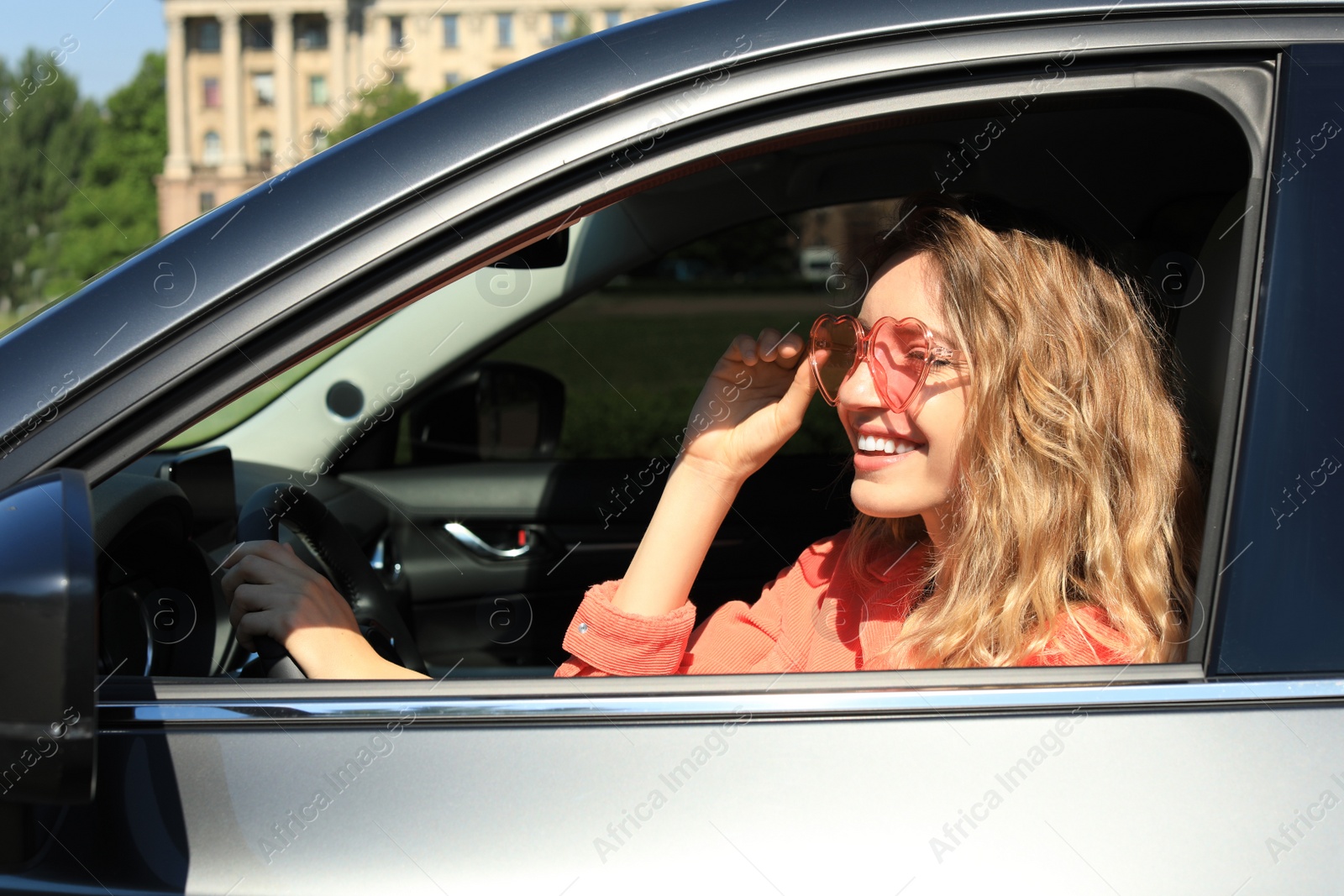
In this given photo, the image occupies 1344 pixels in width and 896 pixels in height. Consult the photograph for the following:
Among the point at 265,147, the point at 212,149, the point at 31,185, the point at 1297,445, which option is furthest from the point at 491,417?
the point at 212,149

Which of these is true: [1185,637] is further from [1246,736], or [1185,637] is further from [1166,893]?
[1166,893]

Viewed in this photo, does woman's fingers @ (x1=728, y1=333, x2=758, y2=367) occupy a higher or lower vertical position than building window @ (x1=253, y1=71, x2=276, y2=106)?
lower

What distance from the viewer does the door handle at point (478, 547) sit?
9.14ft

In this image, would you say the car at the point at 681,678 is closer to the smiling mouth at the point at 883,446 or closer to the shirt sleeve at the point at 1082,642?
the shirt sleeve at the point at 1082,642

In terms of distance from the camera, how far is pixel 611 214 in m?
2.48

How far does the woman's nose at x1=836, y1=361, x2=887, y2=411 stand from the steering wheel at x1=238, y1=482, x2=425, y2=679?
0.81m

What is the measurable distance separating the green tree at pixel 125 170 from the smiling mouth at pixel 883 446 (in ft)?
156

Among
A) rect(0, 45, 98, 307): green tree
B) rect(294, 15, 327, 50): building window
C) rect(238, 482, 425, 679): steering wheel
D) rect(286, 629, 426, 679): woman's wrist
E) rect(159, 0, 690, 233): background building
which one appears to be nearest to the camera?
rect(286, 629, 426, 679): woman's wrist

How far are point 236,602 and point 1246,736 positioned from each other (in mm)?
1196

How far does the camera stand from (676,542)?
1533 mm

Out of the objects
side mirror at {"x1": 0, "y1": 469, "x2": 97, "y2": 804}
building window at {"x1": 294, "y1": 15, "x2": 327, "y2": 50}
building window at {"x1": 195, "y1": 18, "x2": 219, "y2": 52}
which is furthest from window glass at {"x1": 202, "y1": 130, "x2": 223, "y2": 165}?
side mirror at {"x1": 0, "y1": 469, "x2": 97, "y2": 804}

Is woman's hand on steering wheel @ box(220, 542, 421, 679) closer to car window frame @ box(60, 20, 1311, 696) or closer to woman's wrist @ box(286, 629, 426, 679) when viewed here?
woman's wrist @ box(286, 629, 426, 679)

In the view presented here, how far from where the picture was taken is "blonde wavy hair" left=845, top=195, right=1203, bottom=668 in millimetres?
1296

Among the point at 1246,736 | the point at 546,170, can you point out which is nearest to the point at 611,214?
the point at 546,170
